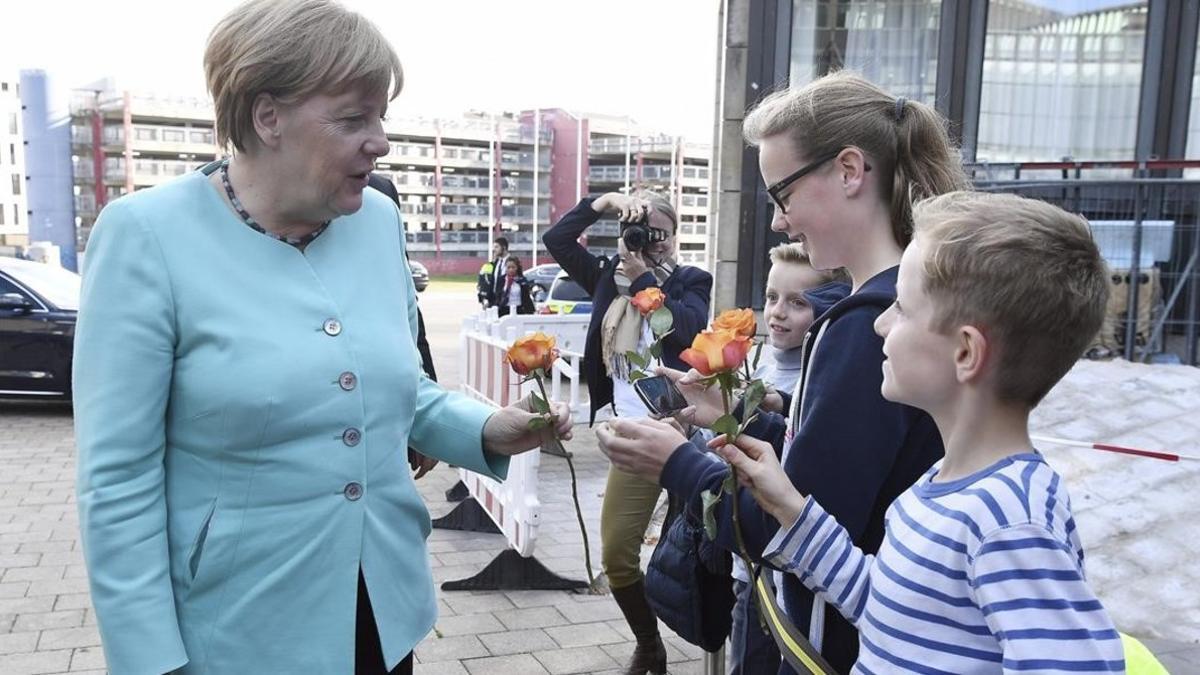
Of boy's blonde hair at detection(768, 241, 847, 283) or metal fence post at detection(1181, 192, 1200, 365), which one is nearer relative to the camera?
boy's blonde hair at detection(768, 241, 847, 283)

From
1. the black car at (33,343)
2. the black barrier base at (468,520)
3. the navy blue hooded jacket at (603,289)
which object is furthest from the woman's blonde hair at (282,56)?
the black car at (33,343)

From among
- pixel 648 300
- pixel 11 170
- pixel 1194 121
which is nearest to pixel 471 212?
pixel 11 170

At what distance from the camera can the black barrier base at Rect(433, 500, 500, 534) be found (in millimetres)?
5820

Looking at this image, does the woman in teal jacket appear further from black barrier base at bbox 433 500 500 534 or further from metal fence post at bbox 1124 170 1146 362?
metal fence post at bbox 1124 170 1146 362

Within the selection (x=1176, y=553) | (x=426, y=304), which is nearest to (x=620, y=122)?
(x=426, y=304)

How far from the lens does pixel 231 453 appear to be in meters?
1.63

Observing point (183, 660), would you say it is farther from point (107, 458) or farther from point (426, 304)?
point (426, 304)

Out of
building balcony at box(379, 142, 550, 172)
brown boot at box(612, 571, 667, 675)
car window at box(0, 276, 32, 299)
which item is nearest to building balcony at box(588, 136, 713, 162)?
building balcony at box(379, 142, 550, 172)

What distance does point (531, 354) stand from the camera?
75.5 inches

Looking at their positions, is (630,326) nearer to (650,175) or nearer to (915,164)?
(915,164)

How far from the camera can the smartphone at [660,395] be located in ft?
6.48

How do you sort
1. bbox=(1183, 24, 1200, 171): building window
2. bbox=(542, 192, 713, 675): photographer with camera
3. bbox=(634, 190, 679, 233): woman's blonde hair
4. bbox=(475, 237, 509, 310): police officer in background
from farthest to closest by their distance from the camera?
bbox=(475, 237, 509, 310): police officer in background, bbox=(1183, 24, 1200, 171): building window, bbox=(634, 190, 679, 233): woman's blonde hair, bbox=(542, 192, 713, 675): photographer with camera

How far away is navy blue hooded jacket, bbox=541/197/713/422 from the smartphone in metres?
1.78

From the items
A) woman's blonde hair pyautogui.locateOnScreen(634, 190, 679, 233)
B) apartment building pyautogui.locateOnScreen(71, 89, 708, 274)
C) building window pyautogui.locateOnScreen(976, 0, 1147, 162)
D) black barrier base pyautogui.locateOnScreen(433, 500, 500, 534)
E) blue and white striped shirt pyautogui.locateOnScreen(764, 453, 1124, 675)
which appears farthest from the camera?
apartment building pyautogui.locateOnScreen(71, 89, 708, 274)
